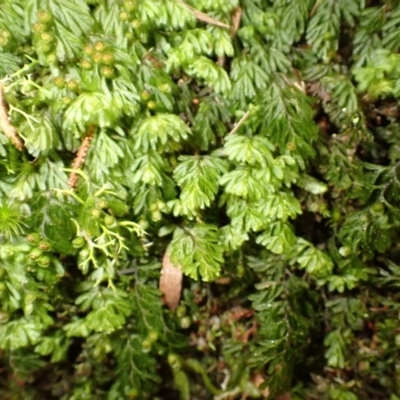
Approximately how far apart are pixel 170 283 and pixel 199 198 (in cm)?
46

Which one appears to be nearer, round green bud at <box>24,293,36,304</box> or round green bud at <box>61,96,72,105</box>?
round green bud at <box>61,96,72,105</box>

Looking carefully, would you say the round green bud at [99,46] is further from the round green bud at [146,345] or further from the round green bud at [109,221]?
the round green bud at [146,345]

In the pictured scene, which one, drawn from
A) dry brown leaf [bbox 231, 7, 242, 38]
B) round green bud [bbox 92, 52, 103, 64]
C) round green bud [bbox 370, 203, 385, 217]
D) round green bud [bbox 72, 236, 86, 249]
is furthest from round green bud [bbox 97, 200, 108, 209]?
round green bud [bbox 370, 203, 385, 217]

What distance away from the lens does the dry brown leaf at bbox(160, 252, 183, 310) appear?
5.35 feet

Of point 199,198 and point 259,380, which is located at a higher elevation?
point 199,198

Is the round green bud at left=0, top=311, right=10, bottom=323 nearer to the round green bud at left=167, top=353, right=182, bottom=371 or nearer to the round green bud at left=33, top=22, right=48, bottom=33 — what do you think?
the round green bud at left=167, top=353, right=182, bottom=371

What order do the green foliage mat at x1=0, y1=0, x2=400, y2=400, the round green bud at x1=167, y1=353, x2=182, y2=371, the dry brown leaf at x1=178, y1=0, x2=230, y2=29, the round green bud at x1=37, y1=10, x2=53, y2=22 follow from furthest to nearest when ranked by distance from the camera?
1. the round green bud at x1=167, y1=353, x2=182, y2=371
2. the dry brown leaf at x1=178, y1=0, x2=230, y2=29
3. the green foliage mat at x1=0, y1=0, x2=400, y2=400
4. the round green bud at x1=37, y1=10, x2=53, y2=22

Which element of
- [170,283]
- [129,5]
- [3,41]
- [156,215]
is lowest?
[170,283]

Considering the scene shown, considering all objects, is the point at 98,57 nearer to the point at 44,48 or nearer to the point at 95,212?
the point at 44,48

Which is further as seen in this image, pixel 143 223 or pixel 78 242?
pixel 143 223

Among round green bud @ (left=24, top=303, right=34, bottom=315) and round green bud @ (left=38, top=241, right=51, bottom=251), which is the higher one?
round green bud @ (left=38, top=241, right=51, bottom=251)

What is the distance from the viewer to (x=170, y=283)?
1.65 meters

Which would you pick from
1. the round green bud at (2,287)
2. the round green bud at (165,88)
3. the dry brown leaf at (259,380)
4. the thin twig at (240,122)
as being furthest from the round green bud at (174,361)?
the round green bud at (165,88)

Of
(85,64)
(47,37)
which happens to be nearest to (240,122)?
(85,64)
